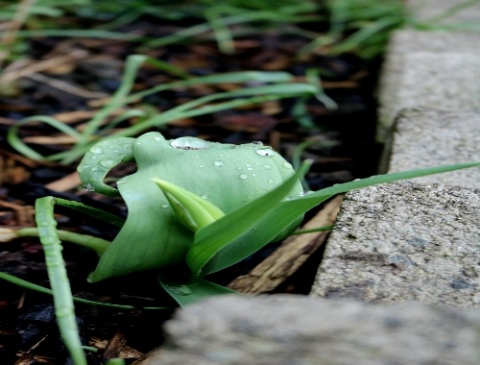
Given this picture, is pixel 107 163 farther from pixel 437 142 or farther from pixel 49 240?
pixel 437 142

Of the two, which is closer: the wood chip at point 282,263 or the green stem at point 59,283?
the green stem at point 59,283

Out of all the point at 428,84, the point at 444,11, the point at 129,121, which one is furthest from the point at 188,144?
the point at 444,11

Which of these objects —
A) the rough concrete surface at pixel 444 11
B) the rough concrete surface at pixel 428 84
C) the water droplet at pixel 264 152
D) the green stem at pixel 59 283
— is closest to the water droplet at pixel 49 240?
the green stem at pixel 59 283

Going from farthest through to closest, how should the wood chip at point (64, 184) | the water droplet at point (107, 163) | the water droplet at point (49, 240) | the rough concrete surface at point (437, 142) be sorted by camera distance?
the wood chip at point (64, 184)
the rough concrete surface at point (437, 142)
the water droplet at point (107, 163)
the water droplet at point (49, 240)

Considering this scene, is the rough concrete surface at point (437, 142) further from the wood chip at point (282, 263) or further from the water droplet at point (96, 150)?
the water droplet at point (96, 150)

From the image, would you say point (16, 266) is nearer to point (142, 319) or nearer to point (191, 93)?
point (142, 319)

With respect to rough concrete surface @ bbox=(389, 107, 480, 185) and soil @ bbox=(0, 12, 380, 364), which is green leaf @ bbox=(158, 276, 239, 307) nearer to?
soil @ bbox=(0, 12, 380, 364)
